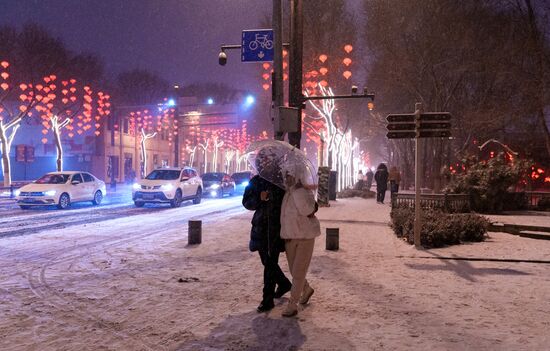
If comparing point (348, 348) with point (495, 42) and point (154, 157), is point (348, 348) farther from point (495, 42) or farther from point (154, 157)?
point (154, 157)

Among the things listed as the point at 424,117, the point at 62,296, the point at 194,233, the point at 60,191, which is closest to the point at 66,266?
the point at 62,296

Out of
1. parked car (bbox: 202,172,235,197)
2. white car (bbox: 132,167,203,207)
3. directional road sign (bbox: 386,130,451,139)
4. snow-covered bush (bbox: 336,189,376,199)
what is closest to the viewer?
directional road sign (bbox: 386,130,451,139)

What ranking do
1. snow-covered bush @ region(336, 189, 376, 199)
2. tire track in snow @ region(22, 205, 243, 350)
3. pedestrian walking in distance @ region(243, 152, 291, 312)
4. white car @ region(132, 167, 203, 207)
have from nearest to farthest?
tire track in snow @ region(22, 205, 243, 350), pedestrian walking in distance @ region(243, 152, 291, 312), white car @ region(132, 167, 203, 207), snow-covered bush @ region(336, 189, 376, 199)

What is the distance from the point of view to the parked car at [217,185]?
33.2 meters

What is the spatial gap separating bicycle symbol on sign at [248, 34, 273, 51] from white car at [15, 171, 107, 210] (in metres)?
Result: 13.1

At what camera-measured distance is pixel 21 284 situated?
285 inches

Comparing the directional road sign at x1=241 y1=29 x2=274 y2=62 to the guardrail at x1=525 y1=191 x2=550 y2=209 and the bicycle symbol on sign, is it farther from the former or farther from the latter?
the guardrail at x1=525 y1=191 x2=550 y2=209

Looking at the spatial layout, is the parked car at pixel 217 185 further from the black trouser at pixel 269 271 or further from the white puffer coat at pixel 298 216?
the white puffer coat at pixel 298 216

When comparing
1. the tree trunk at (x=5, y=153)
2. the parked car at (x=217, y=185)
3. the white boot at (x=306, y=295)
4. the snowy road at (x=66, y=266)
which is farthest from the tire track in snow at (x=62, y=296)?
the tree trunk at (x=5, y=153)

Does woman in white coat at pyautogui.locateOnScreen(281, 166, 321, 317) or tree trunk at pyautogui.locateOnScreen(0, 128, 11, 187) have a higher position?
tree trunk at pyautogui.locateOnScreen(0, 128, 11, 187)

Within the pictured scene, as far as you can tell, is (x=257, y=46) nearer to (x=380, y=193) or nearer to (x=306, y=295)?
(x=306, y=295)

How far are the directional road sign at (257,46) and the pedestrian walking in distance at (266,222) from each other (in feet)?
19.8

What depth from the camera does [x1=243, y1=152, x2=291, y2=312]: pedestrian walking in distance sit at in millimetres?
5945

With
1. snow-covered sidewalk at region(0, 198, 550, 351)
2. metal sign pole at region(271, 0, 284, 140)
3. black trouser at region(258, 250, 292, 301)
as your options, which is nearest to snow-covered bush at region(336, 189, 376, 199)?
snow-covered sidewalk at region(0, 198, 550, 351)
